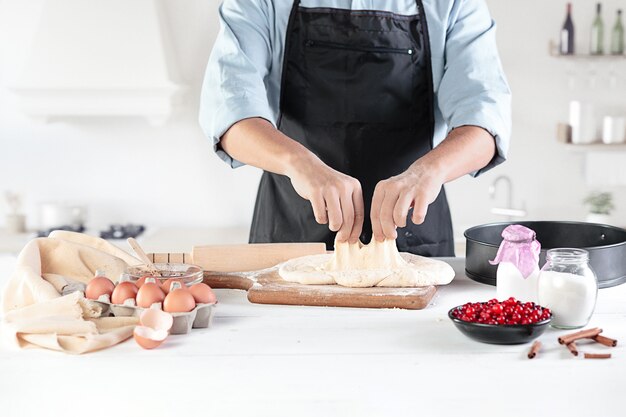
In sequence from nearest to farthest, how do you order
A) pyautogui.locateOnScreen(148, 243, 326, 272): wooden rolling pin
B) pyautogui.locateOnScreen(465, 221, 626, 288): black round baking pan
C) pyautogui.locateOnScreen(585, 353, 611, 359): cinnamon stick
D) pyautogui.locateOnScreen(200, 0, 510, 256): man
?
pyautogui.locateOnScreen(585, 353, 611, 359): cinnamon stick
pyautogui.locateOnScreen(465, 221, 626, 288): black round baking pan
pyautogui.locateOnScreen(148, 243, 326, 272): wooden rolling pin
pyautogui.locateOnScreen(200, 0, 510, 256): man

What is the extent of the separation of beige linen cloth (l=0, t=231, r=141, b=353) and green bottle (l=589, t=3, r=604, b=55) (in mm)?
2922

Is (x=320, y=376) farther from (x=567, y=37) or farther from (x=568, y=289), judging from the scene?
(x=567, y=37)

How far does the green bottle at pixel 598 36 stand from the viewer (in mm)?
4023

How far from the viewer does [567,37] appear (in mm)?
3998

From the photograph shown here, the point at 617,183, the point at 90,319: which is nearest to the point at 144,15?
the point at 617,183

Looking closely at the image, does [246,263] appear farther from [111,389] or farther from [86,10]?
[86,10]

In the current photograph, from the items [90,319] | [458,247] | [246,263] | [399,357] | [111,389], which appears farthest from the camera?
[458,247]

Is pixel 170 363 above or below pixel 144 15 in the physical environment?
below

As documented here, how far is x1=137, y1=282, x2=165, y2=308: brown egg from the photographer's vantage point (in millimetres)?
1394

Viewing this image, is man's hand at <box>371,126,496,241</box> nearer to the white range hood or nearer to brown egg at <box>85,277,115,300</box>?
brown egg at <box>85,277,115,300</box>

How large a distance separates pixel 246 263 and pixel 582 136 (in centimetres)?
265

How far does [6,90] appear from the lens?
4.21m

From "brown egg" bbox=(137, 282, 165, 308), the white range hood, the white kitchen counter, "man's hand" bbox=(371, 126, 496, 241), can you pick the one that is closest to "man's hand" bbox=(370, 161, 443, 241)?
"man's hand" bbox=(371, 126, 496, 241)

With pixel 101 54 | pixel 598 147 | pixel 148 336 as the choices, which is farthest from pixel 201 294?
pixel 598 147
